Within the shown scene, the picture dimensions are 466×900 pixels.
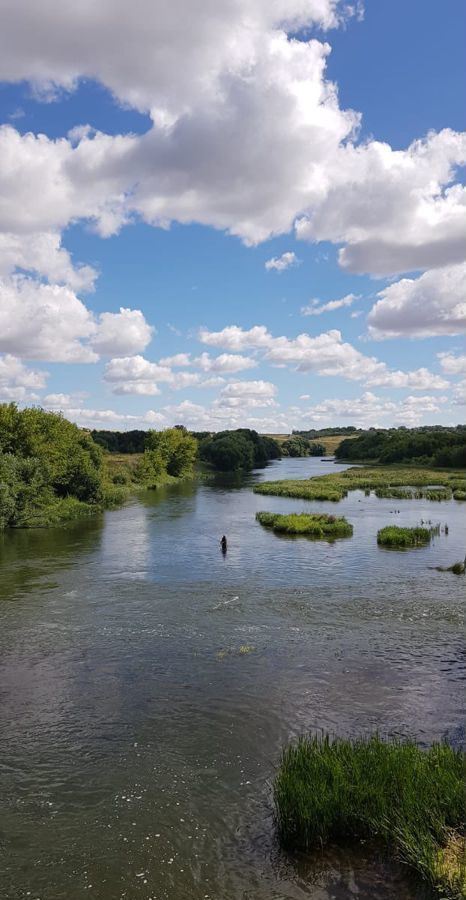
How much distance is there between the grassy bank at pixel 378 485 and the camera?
311 ft

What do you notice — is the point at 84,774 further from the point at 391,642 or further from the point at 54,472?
the point at 54,472

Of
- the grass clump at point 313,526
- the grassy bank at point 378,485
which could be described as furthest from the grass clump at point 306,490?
the grass clump at point 313,526

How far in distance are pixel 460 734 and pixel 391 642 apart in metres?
10.1

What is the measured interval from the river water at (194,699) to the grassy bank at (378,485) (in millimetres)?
44975

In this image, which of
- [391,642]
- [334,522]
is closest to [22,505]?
[334,522]

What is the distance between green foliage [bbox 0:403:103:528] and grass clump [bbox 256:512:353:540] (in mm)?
27421

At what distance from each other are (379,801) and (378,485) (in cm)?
9920

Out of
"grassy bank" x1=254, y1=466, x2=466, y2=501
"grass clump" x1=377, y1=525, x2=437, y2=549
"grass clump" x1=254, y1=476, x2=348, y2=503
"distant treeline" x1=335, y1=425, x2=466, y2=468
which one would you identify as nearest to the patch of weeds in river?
"grass clump" x1=377, y1=525, x2=437, y2=549

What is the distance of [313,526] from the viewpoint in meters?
62.7

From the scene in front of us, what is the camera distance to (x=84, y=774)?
17875 mm

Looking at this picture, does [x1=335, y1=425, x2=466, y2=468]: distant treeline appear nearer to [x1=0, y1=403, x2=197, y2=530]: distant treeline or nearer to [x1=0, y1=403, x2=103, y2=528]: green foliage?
[x1=0, y1=403, x2=197, y2=530]: distant treeline

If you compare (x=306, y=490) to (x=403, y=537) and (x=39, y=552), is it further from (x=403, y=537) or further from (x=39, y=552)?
(x=39, y=552)

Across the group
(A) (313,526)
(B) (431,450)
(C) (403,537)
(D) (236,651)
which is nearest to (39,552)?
(A) (313,526)

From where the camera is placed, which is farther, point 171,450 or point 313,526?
point 171,450
